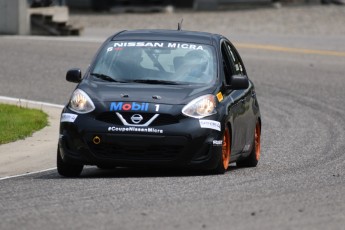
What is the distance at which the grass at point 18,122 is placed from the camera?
17177 mm

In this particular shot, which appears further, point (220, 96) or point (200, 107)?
point (220, 96)

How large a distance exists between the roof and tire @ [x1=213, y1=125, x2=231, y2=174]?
1.38 meters

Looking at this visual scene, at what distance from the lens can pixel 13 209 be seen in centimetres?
1023

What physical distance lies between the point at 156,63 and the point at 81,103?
123 cm

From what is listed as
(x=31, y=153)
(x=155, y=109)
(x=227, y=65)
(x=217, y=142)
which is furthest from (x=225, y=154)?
(x=31, y=153)

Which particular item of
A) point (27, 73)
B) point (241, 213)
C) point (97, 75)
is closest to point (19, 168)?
point (97, 75)

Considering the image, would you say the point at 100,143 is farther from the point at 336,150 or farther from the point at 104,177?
the point at 336,150

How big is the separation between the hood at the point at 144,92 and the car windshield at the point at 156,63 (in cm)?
22

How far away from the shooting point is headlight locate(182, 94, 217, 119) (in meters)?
12.8

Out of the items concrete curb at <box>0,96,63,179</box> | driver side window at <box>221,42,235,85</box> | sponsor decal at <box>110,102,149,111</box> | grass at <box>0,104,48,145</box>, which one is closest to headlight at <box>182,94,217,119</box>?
sponsor decal at <box>110,102,149,111</box>

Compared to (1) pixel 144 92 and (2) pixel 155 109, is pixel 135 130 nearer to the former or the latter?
(2) pixel 155 109

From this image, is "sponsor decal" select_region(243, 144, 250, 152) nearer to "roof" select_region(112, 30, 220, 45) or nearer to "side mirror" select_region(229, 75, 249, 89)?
"side mirror" select_region(229, 75, 249, 89)

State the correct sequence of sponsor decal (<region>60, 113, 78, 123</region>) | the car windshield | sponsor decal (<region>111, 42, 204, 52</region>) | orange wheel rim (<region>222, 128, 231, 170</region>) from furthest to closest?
sponsor decal (<region>111, 42, 204, 52</region>), the car windshield, orange wheel rim (<region>222, 128, 231, 170</region>), sponsor decal (<region>60, 113, 78, 123</region>)

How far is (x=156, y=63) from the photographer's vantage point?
13852 mm
